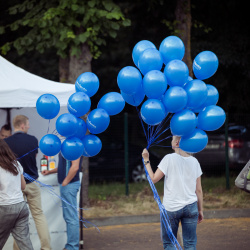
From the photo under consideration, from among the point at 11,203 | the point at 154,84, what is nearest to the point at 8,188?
the point at 11,203

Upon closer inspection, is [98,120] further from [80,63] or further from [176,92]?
[80,63]

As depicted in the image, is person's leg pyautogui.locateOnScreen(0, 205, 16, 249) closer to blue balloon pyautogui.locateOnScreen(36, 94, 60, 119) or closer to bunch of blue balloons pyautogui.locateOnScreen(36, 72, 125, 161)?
bunch of blue balloons pyautogui.locateOnScreen(36, 72, 125, 161)

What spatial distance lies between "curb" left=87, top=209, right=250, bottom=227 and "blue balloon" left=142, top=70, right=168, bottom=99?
5151 millimetres

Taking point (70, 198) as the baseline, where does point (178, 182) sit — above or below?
above

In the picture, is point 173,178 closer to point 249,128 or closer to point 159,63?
point 159,63

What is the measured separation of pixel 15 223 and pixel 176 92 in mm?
2245

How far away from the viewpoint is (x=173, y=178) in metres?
5.46

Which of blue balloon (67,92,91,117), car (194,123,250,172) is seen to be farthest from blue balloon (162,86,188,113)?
car (194,123,250,172)

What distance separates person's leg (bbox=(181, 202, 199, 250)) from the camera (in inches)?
214

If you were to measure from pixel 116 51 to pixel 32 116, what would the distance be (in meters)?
8.97

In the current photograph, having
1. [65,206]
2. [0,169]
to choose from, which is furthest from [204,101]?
[65,206]

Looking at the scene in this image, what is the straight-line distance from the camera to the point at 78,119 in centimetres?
581

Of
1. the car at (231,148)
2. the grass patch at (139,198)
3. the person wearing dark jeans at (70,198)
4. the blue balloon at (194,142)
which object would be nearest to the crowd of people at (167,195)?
the blue balloon at (194,142)

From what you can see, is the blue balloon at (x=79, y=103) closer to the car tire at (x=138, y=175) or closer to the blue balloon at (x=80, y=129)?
the blue balloon at (x=80, y=129)
